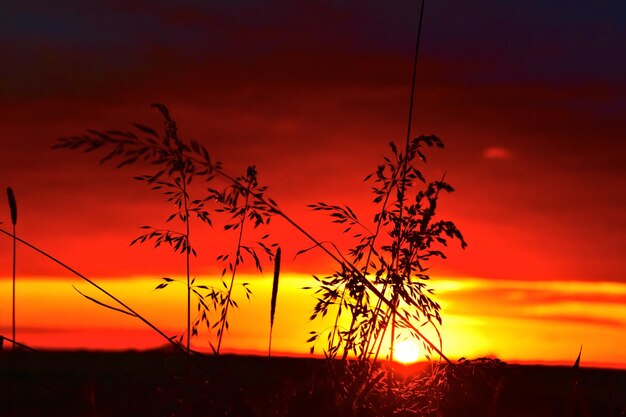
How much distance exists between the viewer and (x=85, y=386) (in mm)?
2283

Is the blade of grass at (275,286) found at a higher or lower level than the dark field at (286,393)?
higher

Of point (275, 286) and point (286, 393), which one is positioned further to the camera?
point (275, 286)

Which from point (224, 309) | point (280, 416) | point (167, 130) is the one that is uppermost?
point (167, 130)

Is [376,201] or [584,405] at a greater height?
[376,201]

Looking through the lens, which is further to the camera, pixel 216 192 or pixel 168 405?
pixel 216 192

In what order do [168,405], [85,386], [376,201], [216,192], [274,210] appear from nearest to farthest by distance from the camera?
1. [85,386]
2. [274,210]
3. [168,405]
4. [216,192]
5. [376,201]

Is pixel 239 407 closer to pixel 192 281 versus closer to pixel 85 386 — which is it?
pixel 85 386

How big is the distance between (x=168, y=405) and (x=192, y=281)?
4.05 ft

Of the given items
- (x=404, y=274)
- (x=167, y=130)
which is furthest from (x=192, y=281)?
(x=167, y=130)

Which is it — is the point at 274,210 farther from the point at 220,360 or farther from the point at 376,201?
the point at 376,201

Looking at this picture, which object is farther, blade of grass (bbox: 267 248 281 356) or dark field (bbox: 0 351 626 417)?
blade of grass (bbox: 267 248 281 356)

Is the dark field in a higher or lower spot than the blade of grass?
lower

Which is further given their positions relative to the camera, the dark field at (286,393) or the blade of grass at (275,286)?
the blade of grass at (275,286)

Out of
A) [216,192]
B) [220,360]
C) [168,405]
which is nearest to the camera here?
Answer: [220,360]
